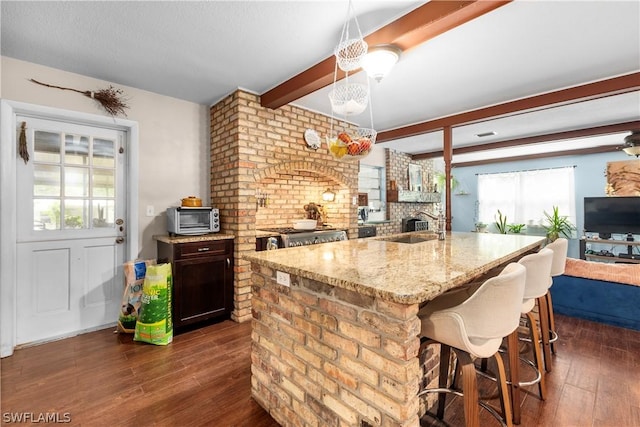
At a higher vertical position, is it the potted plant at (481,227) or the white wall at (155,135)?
the white wall at (155,135)

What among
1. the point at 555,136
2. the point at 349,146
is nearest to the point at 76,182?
the point at 349,146

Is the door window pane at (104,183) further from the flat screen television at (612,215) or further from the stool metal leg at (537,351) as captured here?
the flat screen television at (612,215)

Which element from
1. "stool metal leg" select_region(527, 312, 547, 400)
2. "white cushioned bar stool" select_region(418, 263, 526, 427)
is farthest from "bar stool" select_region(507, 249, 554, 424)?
"white cushioned bar stool" select_region(418, 263, 526, 427)

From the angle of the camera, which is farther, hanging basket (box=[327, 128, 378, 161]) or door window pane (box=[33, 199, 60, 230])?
door window pane (box=[33, 199, 60, 230])

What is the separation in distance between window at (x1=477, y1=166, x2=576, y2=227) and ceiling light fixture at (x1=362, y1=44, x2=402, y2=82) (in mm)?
6822

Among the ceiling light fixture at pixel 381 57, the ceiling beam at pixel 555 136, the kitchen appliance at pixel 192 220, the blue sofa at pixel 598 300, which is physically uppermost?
the ceiling beam at pixel 555 136

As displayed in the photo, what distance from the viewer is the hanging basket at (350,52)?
5.89 feet

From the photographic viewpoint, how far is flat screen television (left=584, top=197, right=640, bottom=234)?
5.47m

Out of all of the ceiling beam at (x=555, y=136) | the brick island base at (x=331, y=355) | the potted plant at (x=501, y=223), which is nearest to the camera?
the brick island base at (x=331, y=355)

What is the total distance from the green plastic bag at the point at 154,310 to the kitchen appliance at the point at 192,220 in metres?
0.56

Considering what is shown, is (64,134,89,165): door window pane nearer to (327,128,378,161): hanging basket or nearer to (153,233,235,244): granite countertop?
(153,233,235,244): granite countertop

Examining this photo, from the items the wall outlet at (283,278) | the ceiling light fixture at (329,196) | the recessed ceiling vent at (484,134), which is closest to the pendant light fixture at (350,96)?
the wall outlet at (283,278)

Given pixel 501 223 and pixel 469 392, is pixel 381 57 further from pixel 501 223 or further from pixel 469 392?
pixel 501 223

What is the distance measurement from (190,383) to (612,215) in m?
7.79
